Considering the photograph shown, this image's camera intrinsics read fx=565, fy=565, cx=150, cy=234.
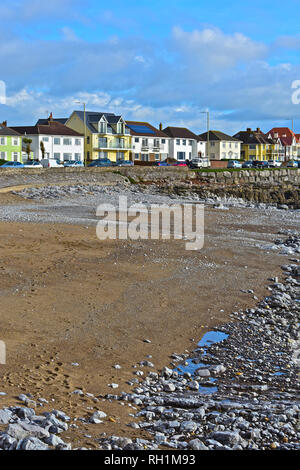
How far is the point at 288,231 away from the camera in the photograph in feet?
84.5

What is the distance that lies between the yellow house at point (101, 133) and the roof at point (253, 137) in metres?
41.8

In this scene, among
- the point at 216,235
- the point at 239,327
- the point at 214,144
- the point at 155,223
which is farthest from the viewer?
the point at 214,144

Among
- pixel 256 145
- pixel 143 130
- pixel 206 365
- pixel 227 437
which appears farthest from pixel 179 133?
pixel 227 437

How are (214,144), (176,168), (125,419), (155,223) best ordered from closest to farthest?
(125,419), (155,223), (176,168), (214,144)

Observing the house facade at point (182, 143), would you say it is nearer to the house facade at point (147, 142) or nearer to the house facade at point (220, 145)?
the house facade at point (147, 142)

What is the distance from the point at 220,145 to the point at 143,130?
68.8ft

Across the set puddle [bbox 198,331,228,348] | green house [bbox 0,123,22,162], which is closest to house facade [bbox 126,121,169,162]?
green house [bbox 0,123,22,162]

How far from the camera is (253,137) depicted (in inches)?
5000

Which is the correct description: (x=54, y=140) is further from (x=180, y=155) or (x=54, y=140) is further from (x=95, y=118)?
(x=180, y=155)

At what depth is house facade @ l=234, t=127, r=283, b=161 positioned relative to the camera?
126 metres

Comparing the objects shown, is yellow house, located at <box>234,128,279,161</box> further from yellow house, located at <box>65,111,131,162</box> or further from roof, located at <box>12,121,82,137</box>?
roof, located at <box>12,121,82,137</box>
